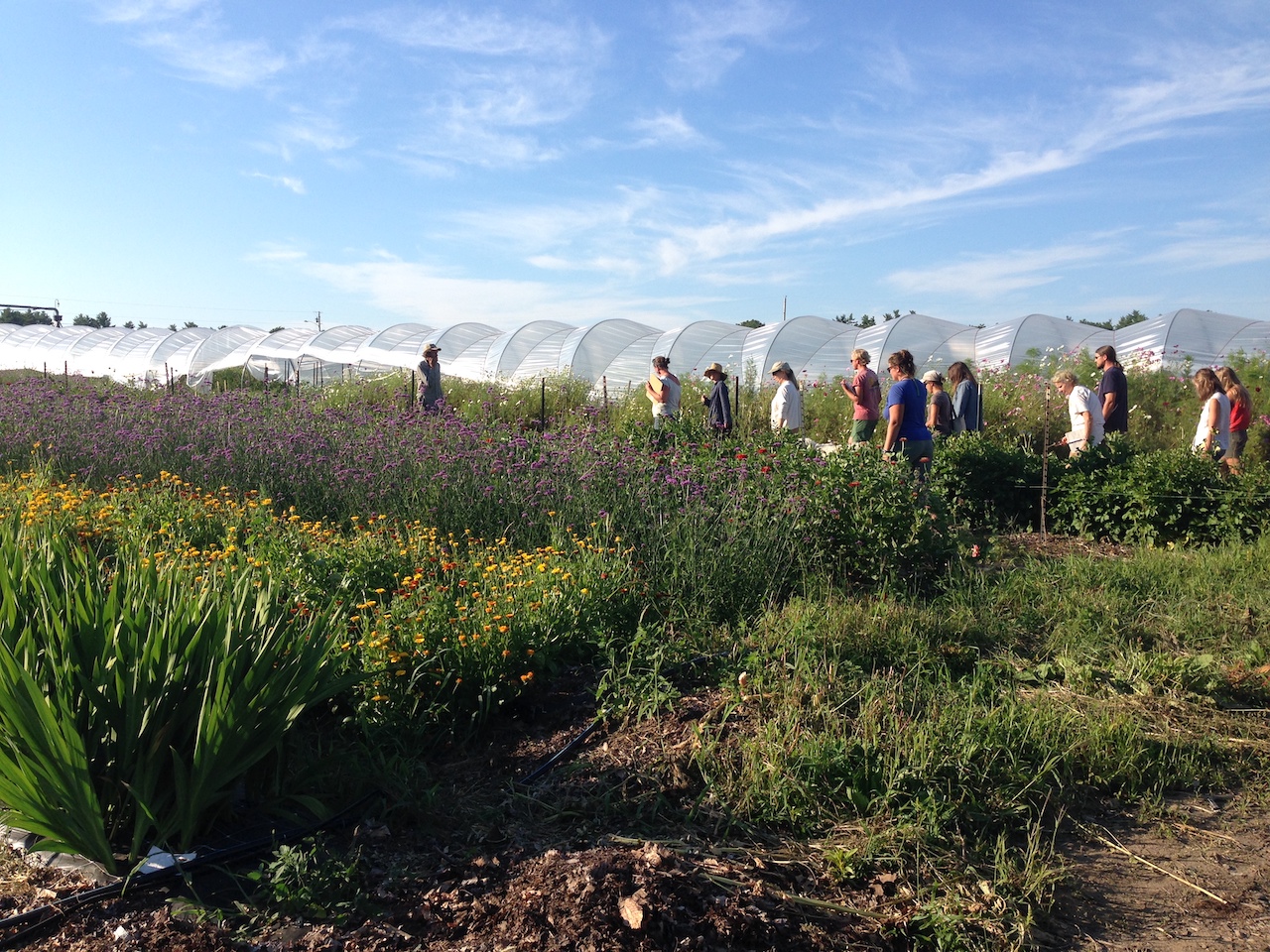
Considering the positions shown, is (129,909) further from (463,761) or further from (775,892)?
(775,892)

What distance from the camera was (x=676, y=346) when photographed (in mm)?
22250

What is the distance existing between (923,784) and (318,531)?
375 cm

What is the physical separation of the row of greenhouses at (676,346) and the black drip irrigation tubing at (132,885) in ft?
45.3

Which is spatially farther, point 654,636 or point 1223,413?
point 1223,413

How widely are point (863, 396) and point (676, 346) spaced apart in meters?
13.5

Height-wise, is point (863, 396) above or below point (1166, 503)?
above

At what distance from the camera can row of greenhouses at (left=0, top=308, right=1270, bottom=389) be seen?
1903 cm

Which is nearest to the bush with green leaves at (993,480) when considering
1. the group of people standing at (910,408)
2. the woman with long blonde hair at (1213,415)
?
the group of people standing at (910,408)

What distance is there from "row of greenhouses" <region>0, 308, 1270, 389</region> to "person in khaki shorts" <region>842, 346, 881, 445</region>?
8.52m

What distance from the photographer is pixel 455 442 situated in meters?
7.52

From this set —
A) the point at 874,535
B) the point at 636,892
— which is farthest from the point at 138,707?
the point at 874,535

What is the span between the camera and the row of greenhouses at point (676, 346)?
1903 centimetres

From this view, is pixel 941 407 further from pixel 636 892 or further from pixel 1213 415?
pixel 636 892

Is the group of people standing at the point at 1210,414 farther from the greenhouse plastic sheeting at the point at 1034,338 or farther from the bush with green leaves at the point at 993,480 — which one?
the greenhouse plastic sheeting at the point at 1034,338
